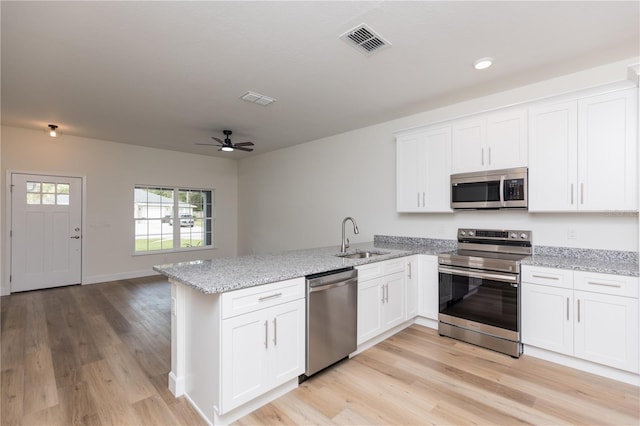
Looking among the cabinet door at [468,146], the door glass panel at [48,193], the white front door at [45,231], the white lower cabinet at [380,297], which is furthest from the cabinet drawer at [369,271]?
the door glass panel at [48,193]

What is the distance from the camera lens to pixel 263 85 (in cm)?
321

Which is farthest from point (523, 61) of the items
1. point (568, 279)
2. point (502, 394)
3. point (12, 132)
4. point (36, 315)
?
point (12, 132)

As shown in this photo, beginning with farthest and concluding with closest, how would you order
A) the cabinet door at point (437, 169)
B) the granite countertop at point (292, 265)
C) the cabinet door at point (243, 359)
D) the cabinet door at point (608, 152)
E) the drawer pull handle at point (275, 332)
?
1. the cabinet door at point (437, 169)
2. the cabinet door at point (608, 152)
3. the drawer pull handle at point (275, 332)
4. the granite countertop at point (292, 265)
5. the cabinet door at point (243, 359)

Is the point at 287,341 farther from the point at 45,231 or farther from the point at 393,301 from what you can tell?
the point at 45,231

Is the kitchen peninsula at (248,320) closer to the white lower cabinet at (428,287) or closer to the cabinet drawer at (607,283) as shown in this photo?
the cabinet drawer at (607,283)

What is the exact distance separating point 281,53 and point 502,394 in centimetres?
319

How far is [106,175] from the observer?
578cm

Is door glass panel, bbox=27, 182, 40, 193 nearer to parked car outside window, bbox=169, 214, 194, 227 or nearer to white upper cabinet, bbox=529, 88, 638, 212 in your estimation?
parked car outside window, bbox=169, 214, 194, 227

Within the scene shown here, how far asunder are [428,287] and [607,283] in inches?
60.3

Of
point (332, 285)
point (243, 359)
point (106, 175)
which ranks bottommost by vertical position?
point (243, 359)

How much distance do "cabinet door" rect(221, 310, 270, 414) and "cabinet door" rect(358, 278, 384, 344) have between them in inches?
41.8

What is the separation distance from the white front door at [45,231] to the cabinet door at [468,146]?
6.32m

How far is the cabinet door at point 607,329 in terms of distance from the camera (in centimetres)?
232

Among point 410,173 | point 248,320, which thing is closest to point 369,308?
point 248,320
